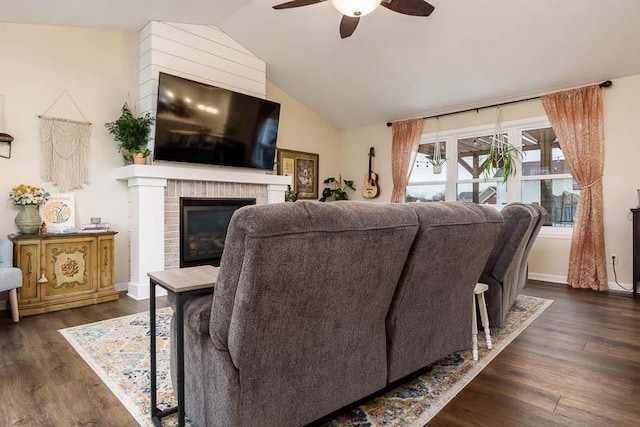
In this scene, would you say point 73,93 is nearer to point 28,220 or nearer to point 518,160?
point 28,220

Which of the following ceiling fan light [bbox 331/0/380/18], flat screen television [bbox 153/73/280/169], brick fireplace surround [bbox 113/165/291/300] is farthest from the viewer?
flat screen television [bbox 153/73/280/169]

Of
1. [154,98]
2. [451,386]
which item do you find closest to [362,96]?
[154,98]

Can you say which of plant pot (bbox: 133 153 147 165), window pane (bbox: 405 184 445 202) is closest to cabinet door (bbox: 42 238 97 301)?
plant pot (bbox: 133 153 147 165)

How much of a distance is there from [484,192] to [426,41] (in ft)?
7.46

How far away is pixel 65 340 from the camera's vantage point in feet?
8.25

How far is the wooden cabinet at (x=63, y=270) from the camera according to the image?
311 centimetres

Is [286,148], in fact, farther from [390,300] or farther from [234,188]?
[390,300]

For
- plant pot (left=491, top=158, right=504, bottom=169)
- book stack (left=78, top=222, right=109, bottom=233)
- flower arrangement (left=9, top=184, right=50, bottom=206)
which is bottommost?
book stack (left=78, top=222, right=109, bottom=233)

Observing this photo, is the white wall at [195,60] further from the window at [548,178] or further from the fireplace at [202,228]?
the window at [548,178]

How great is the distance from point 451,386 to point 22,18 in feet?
15.1

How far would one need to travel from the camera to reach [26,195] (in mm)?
3246

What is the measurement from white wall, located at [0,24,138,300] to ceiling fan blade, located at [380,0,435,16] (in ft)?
9.64

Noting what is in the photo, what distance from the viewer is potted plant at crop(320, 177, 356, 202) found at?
6.46m

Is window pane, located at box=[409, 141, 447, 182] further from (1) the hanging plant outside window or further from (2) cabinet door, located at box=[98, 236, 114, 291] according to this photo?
(2) cabinet door, located at box=[98, 236, 114, 291]
